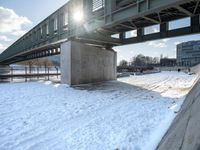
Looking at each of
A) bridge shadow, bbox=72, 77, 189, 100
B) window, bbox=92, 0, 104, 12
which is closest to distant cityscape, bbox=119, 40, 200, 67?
bridge shadow, bbox=72, 77, 189, 100

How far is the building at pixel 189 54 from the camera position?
362 feet

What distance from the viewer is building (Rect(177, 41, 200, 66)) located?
11019 centimetres

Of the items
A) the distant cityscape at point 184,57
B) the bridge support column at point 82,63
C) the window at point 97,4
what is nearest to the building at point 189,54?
the distant cityscape at point 184,57

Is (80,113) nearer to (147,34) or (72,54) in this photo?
(72,54)

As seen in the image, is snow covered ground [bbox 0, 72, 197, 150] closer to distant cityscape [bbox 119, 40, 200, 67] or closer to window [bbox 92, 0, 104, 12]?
window [bbox 92, 0, 104, 12]

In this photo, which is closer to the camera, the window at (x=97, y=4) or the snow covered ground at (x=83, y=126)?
the snow covered ground at (x=83, y=126)

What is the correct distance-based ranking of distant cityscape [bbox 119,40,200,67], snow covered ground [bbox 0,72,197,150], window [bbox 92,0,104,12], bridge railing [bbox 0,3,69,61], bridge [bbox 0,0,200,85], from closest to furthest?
1. snow covered ground [bbox 0,72,197,150]
2. bridge [bbox 0,0,200,85]
3. window [bbox 92,0,104,12]
4. bridge railing [bbox 0,3,69,61]
5. distant cityscape [bbox 119,40,200,67]

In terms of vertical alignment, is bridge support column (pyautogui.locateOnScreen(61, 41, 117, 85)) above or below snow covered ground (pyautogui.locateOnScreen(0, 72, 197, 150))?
above

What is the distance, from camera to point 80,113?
266 inches

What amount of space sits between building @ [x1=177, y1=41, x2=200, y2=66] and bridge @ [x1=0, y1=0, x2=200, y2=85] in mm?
108343

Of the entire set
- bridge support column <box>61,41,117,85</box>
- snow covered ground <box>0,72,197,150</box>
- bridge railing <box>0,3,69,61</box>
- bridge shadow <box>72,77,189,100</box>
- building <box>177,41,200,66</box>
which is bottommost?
snow covered ground <box>0,72,197,150</box>

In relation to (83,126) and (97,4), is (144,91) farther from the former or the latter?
(83,126)

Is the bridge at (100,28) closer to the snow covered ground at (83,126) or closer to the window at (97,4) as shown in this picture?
the window at (97,4)

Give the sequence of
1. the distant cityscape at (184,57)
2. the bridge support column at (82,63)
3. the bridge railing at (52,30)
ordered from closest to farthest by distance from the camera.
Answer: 1. the bridge support column at (82,63)
2. the bridge railing at (52,30)
3. the distant cityscape at (184,57)
